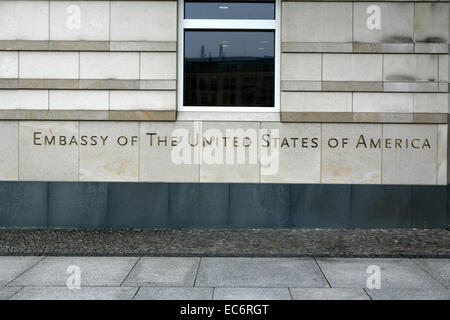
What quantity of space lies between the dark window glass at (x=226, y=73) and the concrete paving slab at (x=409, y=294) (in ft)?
18.8

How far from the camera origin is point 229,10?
38.1 feet

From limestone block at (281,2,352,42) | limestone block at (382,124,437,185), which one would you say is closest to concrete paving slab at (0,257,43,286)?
limestone block at (281,2,352,42)

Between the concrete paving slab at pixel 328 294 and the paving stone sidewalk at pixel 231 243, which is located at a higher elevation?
the paving stone sidewalk at pixel 231 243

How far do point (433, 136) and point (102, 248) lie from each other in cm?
694

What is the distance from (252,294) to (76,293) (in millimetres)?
2133

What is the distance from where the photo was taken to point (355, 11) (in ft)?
36.4

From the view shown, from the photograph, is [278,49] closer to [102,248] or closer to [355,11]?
[355,11]

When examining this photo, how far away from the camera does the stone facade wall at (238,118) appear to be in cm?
1111

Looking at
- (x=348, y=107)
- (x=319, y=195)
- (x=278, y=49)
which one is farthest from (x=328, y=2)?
(x=319, y=195)

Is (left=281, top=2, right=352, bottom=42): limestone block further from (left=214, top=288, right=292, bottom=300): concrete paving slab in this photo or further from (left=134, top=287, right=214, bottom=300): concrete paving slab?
(left=134, top=287, right=214, bottom=300): concrete paving slab

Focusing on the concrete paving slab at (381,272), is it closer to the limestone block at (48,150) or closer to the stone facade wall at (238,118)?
the stone facade wall at (238,118)

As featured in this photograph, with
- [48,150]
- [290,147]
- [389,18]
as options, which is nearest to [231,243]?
[290,147]

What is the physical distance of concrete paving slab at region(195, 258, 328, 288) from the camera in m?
7.11

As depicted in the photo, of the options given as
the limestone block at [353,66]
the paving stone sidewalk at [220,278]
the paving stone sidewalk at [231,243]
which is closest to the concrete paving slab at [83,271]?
the paving stone sidewalk at [220,278]
